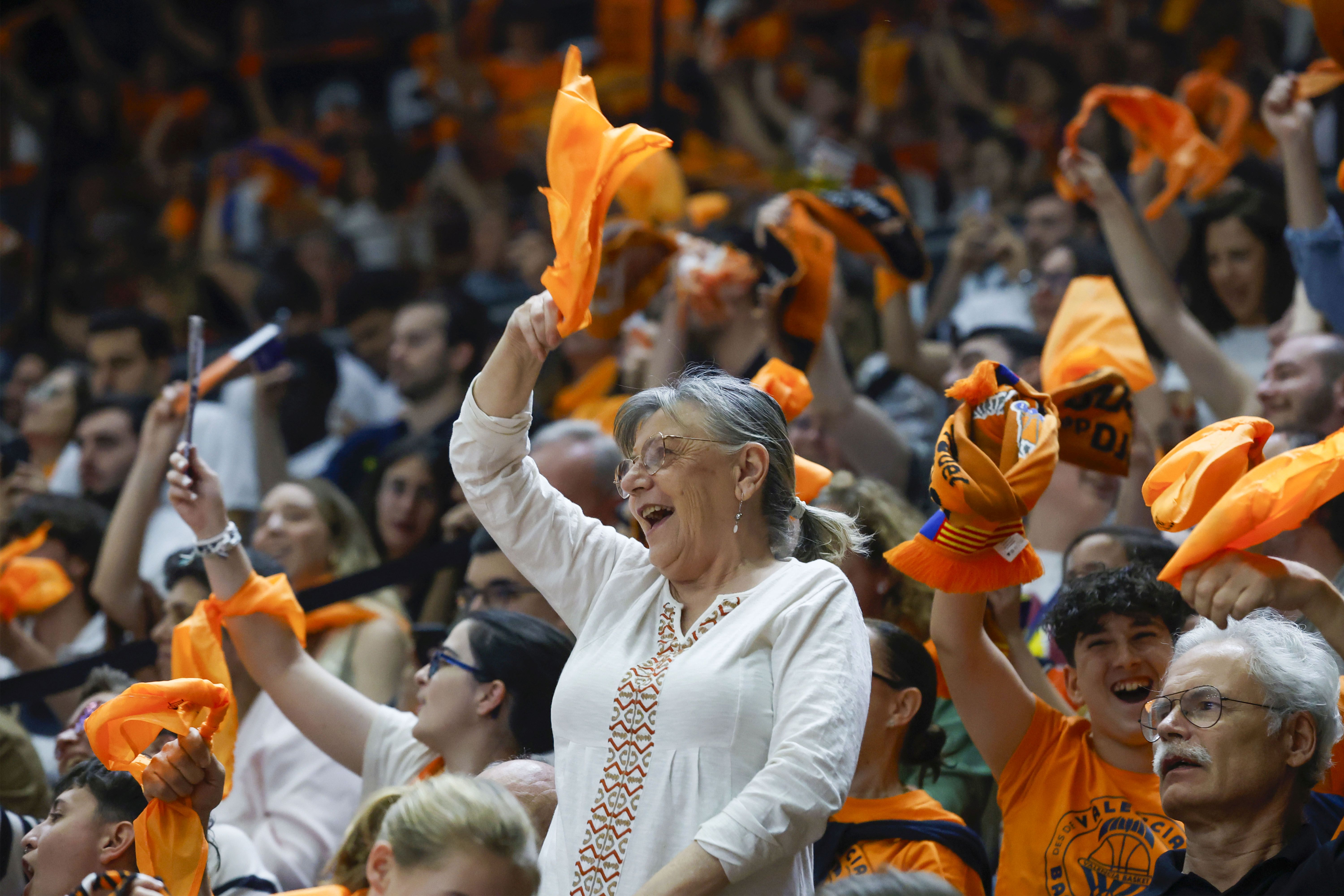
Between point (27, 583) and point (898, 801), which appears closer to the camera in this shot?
point (898, 801)

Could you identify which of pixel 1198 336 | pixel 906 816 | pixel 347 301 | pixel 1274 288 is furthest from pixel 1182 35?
pixel 906 816

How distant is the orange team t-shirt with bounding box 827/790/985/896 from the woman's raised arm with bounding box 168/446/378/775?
3.25 feet

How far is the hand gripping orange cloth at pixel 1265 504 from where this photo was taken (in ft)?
6.75

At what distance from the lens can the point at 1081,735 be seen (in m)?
2.71

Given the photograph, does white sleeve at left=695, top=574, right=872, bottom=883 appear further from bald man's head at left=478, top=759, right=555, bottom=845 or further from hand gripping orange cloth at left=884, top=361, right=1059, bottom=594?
bald man's head at left=478, top=759, right=555, bottom=845

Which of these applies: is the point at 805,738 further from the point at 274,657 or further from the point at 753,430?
the point at 274,657

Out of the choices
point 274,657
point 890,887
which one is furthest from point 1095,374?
point 274,657

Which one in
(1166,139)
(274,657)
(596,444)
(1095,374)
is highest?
(1166,139)

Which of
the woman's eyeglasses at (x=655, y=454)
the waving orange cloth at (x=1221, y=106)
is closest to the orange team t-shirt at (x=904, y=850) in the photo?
the woman's eyeglasses at (x=655, y=454)

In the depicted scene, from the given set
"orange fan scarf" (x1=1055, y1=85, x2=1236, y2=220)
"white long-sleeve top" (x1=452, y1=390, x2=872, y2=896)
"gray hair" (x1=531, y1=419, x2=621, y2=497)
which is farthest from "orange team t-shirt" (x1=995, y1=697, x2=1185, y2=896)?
"orange fan scarf" (x1=1055, y1=85, x2=1236, y2=220)

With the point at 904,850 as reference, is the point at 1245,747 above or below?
above

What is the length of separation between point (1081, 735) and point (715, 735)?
92 cm

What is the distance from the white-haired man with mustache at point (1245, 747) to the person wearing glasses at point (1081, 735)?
26 centimetres

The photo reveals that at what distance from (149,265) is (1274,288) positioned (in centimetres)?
558
